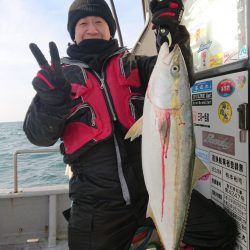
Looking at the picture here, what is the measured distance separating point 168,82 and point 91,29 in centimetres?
134

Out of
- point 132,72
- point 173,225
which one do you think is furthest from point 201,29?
point 173,225

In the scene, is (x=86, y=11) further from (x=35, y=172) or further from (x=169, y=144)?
(x=35, y=172)

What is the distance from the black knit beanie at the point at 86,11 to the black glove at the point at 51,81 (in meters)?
0.77

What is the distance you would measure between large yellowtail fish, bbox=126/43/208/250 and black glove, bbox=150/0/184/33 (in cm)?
44

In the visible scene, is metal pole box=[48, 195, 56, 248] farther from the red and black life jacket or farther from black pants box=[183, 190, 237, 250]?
black pants box=[183, 190, 237, 250]

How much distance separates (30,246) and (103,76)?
3.00 meters

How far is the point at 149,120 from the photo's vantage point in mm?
2016

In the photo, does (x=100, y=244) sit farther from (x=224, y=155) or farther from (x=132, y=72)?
(x=132, y=72)

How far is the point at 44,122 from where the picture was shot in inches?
102

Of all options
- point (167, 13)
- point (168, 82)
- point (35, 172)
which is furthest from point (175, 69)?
point (35, 172)

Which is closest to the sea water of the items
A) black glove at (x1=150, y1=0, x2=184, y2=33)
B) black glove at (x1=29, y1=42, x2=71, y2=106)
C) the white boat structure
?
the white boat structure

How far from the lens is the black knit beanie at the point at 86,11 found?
10.2ft

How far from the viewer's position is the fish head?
198 centimetres

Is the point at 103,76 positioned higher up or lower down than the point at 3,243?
higher up
